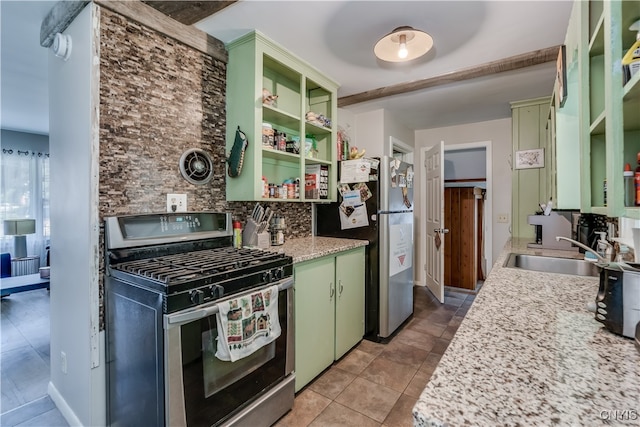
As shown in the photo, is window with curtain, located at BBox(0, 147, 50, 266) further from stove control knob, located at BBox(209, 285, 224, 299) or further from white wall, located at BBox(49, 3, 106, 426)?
stove control knob, located at BBox(209, 285, 224, 299)

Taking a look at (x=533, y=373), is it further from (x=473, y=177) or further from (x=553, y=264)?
(x=473, y=177)

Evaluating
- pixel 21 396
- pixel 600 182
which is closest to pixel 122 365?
pixel 21 396

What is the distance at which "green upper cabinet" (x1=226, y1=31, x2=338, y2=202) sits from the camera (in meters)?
1.98

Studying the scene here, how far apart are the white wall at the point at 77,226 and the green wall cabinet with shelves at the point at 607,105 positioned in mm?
2039

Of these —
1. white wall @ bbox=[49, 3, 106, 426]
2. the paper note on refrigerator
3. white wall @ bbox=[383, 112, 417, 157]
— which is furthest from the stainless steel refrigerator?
white wall @ bbox=[49, 3, 106, 426]

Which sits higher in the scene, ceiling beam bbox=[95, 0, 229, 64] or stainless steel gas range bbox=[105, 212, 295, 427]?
ceiling beam bbox=[95, 0, 229, 64]

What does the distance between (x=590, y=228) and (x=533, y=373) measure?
6.72 ft

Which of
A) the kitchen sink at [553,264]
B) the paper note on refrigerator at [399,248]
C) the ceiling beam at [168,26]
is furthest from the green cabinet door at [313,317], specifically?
the ceiling beam at [168,26]

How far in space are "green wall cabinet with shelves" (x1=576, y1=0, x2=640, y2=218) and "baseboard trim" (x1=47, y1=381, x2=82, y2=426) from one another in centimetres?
260

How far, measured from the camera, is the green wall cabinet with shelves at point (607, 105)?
30.4 inches

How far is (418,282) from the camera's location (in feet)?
14.4

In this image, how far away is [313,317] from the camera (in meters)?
2.04

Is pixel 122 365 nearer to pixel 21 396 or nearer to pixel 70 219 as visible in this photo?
pixel 70 219

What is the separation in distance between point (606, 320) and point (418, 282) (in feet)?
12.0
